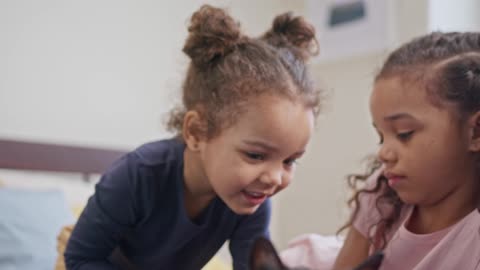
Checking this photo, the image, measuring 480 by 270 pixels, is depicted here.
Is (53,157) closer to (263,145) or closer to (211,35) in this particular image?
(211,35)

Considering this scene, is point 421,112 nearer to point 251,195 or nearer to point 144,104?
point 251,195

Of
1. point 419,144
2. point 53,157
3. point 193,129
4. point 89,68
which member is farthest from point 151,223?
point 89,68

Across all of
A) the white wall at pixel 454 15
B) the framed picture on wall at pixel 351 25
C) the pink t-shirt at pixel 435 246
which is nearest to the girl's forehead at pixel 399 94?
the pink t-shirt at pixel 435 246

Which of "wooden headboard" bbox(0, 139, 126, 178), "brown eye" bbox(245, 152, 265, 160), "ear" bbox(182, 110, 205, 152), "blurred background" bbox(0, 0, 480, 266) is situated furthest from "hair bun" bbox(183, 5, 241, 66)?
"wooden headboard" bbox(0, 139, 126, 178)

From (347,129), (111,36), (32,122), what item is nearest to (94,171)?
(32,122)

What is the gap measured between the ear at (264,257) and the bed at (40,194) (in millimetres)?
739

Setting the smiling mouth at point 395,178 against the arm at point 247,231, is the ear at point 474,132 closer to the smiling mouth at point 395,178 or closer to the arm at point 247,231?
the smiling mouth at point 395,178

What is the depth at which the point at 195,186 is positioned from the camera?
1.11m

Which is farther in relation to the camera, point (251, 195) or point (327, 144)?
point (327, 144)

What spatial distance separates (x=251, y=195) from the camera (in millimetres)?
977

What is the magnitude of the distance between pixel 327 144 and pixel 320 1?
683mm

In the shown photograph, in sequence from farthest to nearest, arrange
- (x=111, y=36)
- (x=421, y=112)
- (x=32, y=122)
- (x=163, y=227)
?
(x=111, y=36) < (x=32, y=122) < (x=163, y=227) < (x=421, y=112)

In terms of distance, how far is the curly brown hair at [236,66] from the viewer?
96 cm

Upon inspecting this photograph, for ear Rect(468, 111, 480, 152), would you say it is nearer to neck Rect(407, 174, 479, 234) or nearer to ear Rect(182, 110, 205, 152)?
neck Rect(407, 174, 479, 234)
